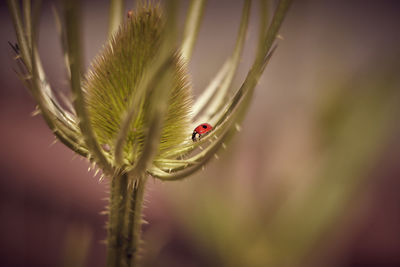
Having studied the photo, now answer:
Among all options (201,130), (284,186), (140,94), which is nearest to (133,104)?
(140,94)

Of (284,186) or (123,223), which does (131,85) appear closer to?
(123,223)

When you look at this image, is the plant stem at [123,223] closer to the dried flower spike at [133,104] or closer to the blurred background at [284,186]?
the dried flower spike at [133,104]

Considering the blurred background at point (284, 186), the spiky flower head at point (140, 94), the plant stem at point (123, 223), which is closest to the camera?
the spiky flower head at point (140, 94)

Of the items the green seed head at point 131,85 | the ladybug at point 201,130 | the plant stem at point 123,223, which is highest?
the green seed head at point 131,85

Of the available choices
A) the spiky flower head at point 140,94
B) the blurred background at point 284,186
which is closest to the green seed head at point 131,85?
the spiky flower head at point 140,94

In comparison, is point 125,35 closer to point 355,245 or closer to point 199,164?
point 199,164

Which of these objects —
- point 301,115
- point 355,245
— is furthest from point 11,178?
point 355,245
